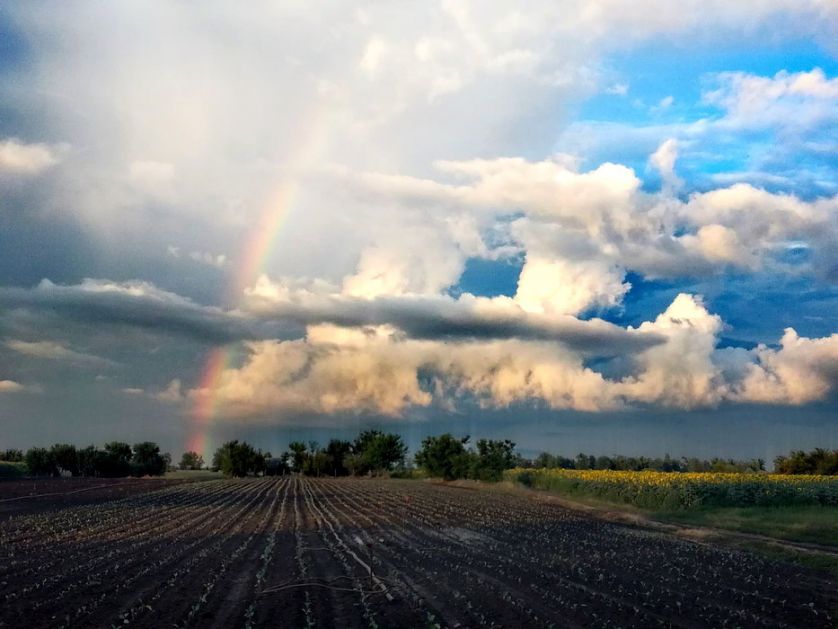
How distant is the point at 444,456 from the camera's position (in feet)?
351

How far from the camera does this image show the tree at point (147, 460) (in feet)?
506

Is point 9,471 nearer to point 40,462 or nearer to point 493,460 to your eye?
point 40,462

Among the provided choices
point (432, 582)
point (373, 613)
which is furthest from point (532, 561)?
point (373, 613)

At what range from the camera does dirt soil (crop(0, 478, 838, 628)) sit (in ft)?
47.9

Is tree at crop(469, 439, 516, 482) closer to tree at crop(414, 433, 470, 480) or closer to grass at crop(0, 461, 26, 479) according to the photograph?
tree at crop(414, 433, 470, 480)

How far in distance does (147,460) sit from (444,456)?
8086 centimetres

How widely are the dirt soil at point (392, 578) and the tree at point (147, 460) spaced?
128 metres

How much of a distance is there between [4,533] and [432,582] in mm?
22703

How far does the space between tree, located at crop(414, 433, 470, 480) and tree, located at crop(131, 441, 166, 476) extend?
71.8 m

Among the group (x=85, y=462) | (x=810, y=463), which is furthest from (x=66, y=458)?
(x=810, y=463)

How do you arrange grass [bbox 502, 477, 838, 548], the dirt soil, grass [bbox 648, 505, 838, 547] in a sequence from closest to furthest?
the dirt soil
grass [bbox 648, 505, 838, 547]
grass [bbox 502, 477, 838, 548]

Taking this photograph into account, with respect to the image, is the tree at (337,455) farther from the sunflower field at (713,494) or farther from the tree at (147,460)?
the sunflower field at (713,494)

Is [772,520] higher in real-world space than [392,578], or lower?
lower

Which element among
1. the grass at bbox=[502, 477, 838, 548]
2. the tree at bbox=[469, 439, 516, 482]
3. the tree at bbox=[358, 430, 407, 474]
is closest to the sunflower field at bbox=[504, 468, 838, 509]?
the grass at bbox=[502, 477, 838, 548]
